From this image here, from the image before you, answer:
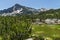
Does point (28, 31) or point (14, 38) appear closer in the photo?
point (14, 38)

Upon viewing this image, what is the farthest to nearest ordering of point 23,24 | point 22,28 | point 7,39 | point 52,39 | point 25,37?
1. point 52,39
2. point 23,24
3. point 22,28
4. point 25,37
5. point 7,39

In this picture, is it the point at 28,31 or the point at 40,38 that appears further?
the point at 28,31

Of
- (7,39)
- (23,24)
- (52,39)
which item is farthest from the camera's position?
(52,39)

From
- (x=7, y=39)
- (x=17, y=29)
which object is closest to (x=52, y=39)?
(x=17, y=29)

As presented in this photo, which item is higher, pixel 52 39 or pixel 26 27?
pixel 26 27

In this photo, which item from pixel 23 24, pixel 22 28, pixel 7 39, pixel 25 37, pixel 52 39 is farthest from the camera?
pixel 52 39

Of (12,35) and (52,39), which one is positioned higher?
(12,35)

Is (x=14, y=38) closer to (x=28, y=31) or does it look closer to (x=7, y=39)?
(x=7, y=39)

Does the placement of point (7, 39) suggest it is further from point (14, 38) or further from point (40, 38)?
point (40, 38)

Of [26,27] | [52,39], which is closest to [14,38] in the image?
[26,27]
